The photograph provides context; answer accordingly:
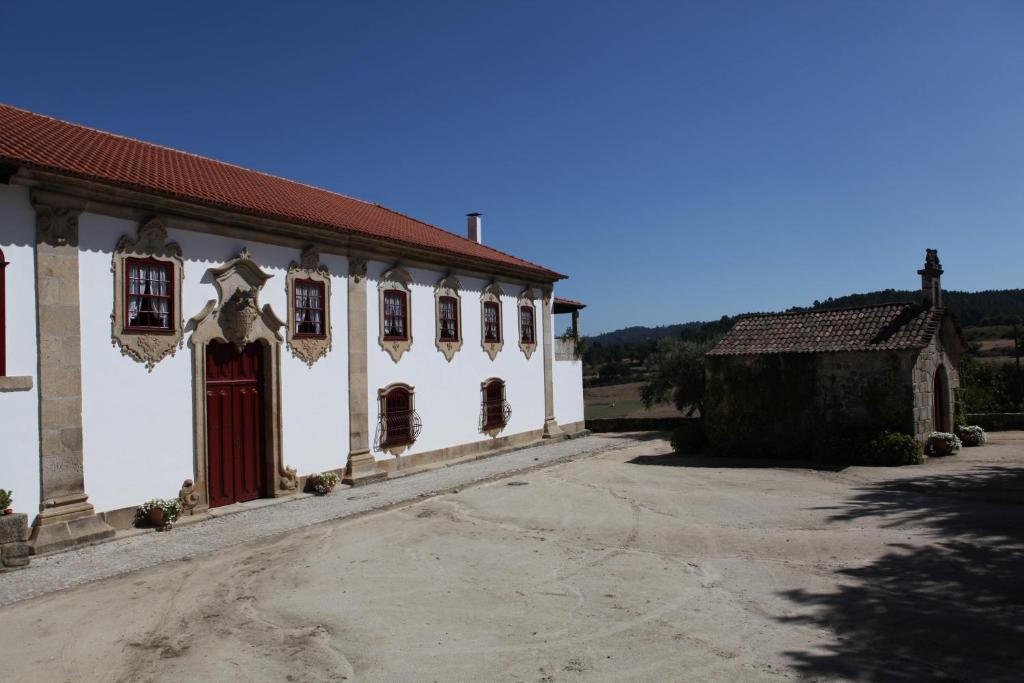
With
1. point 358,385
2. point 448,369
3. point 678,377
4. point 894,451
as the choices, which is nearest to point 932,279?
point 894,451

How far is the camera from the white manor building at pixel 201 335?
966 cm

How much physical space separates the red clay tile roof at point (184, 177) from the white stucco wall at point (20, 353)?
2.84 ft

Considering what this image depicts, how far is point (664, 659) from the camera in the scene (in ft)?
18.5

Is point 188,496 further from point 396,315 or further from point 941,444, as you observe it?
point 941,444

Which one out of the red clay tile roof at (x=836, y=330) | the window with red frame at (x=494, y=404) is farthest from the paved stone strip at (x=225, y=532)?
the red clay tile roof at (x=836, y=330)

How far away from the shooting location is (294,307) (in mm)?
13758

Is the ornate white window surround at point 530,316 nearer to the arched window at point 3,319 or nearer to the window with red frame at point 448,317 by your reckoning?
the window with red frame at point 448,317

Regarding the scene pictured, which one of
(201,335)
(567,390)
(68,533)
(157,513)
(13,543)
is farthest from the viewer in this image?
(567,390)

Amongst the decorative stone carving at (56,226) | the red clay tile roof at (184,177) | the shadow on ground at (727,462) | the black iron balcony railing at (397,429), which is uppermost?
A: the red clay tile roof at (184,177)

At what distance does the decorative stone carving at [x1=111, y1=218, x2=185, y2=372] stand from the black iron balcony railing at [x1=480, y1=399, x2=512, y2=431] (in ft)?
32.0

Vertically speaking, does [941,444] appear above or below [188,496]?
below

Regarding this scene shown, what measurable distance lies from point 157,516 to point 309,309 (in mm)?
5045

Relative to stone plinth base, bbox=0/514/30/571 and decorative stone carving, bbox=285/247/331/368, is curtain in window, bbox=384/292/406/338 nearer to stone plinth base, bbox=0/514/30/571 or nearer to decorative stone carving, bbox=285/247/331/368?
decorative stone carving, bbox=285/247/331/368

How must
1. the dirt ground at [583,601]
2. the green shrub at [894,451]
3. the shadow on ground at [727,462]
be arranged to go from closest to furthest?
the dirt ground at [583,601] < the green shrub at [894,451] < the shadow on ground at [727,462]
